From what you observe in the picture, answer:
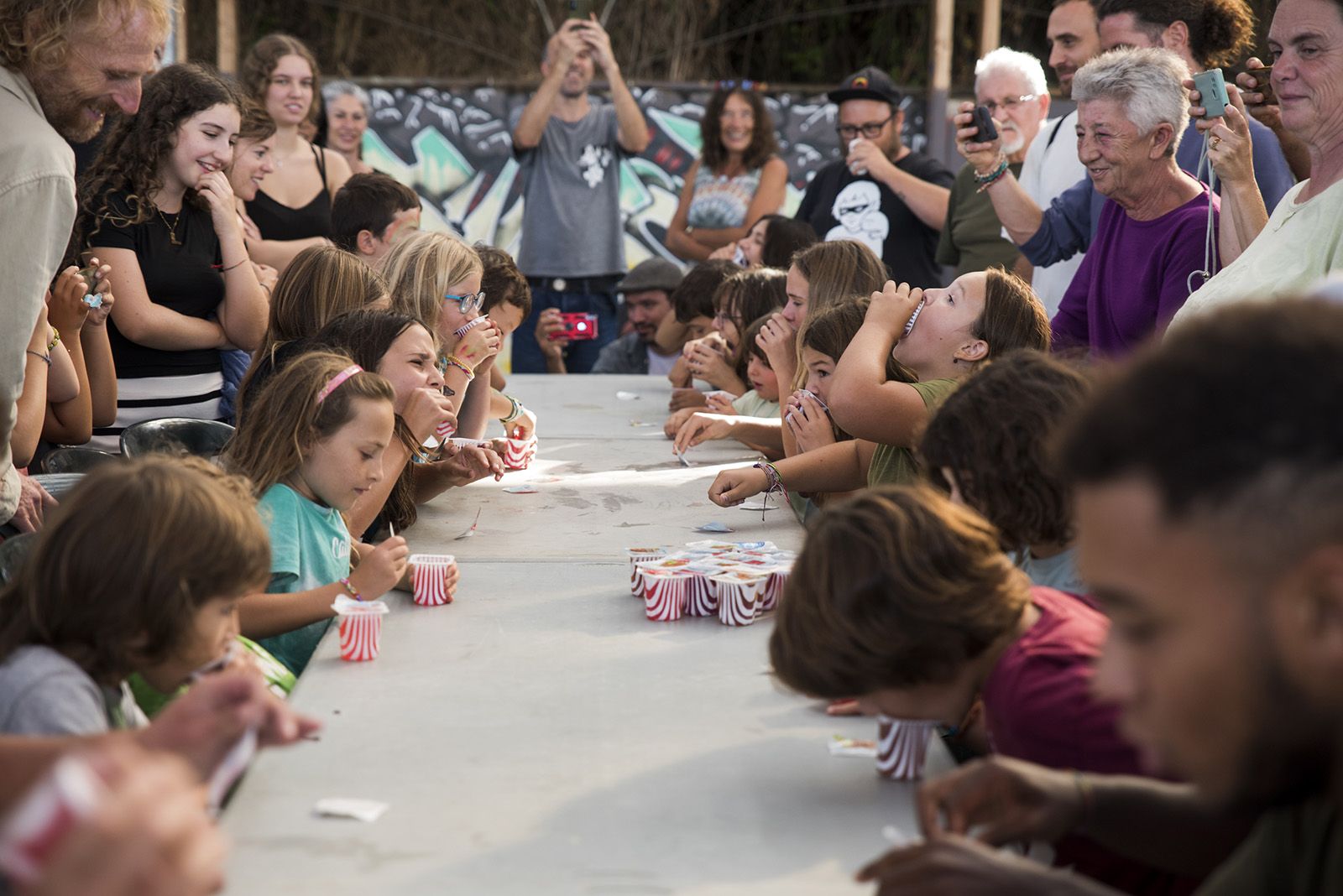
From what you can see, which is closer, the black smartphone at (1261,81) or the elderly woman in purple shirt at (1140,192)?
the elderly woman in purple shirt at (1140,192)

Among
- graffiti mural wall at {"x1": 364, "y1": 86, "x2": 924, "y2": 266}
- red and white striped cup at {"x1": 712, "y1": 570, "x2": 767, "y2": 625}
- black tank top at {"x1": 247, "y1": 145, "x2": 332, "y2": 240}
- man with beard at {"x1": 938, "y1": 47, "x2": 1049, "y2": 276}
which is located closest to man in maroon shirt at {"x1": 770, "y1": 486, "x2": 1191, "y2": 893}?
red and white striped cup at {"x1": 712, "y1": 570, "x2": 767, "y2": 625}

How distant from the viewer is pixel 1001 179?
14.8 feet

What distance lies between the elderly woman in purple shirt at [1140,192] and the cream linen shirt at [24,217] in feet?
8.38

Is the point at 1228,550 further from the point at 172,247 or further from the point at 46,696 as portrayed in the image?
the point at 172,247

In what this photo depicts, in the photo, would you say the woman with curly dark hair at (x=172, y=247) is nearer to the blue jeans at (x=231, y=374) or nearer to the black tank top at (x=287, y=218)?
the blue jeans at (x=231, y=374)

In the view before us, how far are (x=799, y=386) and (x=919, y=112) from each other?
6.02 meters

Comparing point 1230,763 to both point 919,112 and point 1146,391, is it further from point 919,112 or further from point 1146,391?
point 919,112

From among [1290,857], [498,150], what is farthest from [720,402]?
[498,150]

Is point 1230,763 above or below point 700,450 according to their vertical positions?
above

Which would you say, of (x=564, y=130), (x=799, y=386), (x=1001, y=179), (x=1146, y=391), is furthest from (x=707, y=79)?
(x=1146, y=391)

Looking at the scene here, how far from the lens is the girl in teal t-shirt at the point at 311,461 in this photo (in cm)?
265

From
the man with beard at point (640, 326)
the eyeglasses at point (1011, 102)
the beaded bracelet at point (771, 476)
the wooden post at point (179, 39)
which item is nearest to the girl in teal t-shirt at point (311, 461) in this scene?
the beaded bracelet at point (771, 476)

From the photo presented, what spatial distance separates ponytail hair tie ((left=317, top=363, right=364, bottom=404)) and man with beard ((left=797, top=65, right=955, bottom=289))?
3351mm

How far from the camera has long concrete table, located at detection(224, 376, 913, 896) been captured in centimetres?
152
